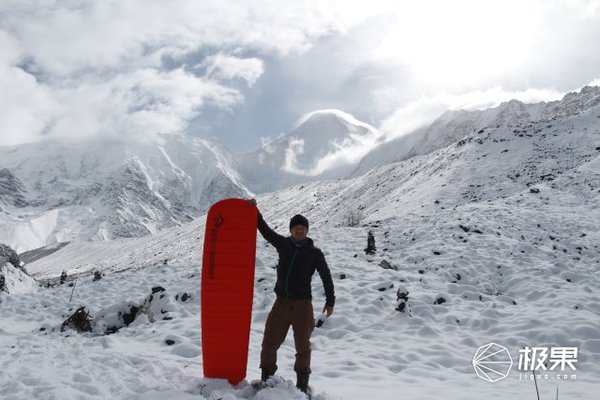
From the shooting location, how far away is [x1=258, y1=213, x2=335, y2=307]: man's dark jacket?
6645 millimetres

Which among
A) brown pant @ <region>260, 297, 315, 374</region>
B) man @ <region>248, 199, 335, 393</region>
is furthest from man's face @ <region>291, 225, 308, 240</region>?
brown pant @ <region>260, 297, 315, 374</region>

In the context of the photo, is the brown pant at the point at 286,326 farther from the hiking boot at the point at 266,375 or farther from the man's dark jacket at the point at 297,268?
the man's dark jacket at the point at 297,268

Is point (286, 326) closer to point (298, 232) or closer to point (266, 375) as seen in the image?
point (266, 375)

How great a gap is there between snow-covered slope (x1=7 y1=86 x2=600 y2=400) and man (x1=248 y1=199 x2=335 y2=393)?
450 millimetres

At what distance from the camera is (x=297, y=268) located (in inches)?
263

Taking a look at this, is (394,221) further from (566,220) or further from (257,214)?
(257,214)

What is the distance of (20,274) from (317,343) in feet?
53.1

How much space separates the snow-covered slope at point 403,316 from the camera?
6906 millimetres

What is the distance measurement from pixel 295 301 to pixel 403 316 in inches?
217

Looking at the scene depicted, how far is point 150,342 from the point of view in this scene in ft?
32.1

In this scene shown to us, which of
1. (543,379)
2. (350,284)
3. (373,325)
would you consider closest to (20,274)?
(350,284)

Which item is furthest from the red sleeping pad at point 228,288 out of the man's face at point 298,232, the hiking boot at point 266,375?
the man's face at point 298,232

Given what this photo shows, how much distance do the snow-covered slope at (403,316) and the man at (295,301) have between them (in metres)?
0.45

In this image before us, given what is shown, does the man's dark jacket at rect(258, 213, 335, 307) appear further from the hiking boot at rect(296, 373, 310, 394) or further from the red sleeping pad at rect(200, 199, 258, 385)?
the hiking boot at rect(296, 373, 310, 394)
